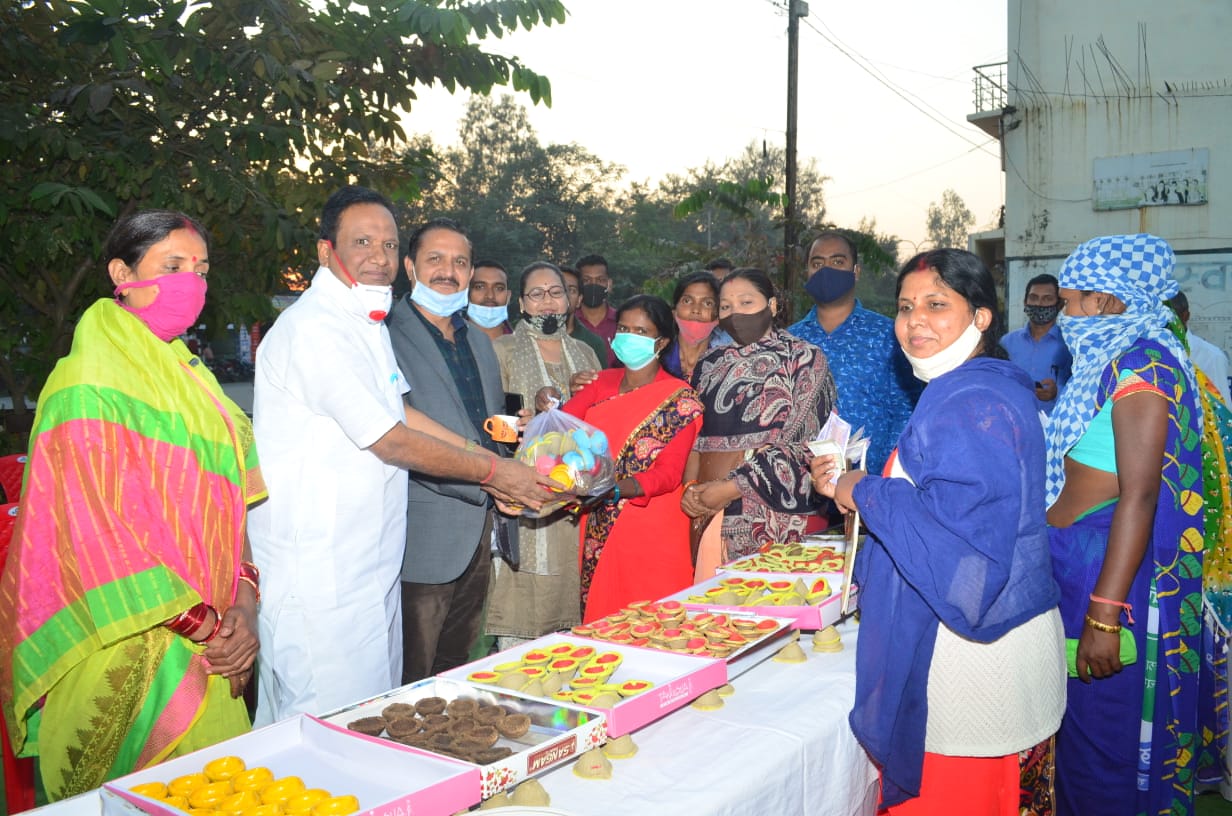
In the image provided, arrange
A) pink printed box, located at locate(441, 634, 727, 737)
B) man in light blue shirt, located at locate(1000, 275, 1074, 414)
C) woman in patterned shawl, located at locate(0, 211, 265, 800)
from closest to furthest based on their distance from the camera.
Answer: pink printed box, located at locate(441, 634, 727, 737), woman in patterned shawl, located at locate(0, 211, 265, 800), man in light blue shirt, located at locate(1000, 275, 1074, 414)

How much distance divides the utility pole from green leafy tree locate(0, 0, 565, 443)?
984cm

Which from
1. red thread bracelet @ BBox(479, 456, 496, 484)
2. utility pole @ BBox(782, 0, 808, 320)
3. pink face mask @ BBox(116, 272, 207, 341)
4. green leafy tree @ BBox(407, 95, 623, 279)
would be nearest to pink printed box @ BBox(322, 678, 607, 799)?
red thread bracelet @ BBox(479, 456, 496, 484)

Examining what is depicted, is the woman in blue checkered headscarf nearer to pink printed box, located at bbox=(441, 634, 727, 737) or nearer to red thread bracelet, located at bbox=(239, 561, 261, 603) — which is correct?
pink printed box, located at bbox=(441, 634, 727, 737)

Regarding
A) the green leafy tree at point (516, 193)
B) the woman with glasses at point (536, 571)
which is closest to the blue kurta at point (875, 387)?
the woman with glasses at point (536, 571)

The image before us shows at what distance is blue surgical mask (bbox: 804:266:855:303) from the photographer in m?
4.87

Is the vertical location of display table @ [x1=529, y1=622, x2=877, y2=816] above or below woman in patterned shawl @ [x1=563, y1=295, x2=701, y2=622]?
below

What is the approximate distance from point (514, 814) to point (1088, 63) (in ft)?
61.9

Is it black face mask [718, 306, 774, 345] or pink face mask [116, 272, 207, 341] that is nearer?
pink face mask [116, 272, 207, 341]

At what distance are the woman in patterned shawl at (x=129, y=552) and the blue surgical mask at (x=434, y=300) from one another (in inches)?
45.0

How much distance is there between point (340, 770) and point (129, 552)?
2.80ft

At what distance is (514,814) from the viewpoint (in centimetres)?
170

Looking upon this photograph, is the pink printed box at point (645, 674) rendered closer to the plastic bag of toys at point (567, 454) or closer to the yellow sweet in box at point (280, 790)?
the yellow sweet in box at point (280, 790)

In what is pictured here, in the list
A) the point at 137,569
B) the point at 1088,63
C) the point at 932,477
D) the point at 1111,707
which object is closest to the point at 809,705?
the point at 932,477

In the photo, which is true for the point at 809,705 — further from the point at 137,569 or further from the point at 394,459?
the point at 137,569
